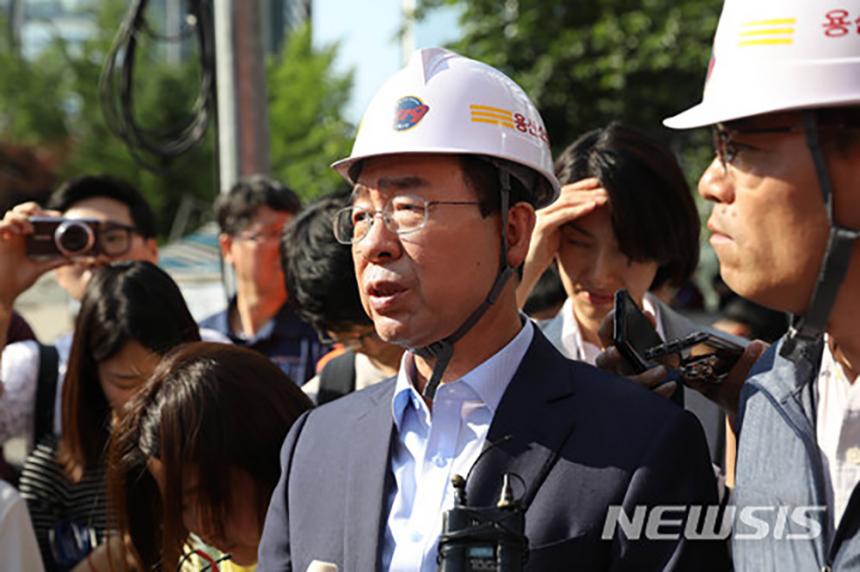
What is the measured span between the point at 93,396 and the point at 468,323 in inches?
77.4

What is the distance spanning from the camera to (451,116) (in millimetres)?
2674

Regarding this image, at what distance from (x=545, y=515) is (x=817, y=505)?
509mm

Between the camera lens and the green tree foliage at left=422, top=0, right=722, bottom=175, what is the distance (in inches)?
340

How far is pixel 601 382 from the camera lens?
2703mm

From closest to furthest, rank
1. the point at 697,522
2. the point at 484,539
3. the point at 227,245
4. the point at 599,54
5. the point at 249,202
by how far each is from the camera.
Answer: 1. the point at 484,539
2. the point at 697,522
3. the point at 249,202
4. the point at 227,245
5. the point at 599,54

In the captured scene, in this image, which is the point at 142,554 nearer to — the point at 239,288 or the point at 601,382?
the point at 601,382

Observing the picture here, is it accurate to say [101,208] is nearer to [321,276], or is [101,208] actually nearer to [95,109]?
[321,276]

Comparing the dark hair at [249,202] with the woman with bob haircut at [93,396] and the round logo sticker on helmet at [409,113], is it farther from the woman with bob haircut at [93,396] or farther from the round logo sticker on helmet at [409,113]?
the round logo sticker on helmet at [409,113]

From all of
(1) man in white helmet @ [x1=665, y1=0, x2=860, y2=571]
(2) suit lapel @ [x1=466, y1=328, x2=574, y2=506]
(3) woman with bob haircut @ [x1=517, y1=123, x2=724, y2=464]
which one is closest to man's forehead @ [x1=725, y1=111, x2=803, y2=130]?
(1) man in white helmet @ [x1=665, y1=0, x2=860, y2=571]

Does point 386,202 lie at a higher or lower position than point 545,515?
higher

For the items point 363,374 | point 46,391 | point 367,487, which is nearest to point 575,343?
point 363,374

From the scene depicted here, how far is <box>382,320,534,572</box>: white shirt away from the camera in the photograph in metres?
2.61

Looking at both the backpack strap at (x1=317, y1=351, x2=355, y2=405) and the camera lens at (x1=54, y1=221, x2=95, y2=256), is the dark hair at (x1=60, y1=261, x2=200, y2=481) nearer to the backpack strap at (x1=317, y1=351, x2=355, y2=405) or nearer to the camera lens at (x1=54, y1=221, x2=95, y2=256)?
the camera lens at (x1=54, y1=221, x2=95, y2=256)

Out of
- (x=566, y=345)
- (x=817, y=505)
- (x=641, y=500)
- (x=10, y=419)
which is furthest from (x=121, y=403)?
(x=817, y=505)
